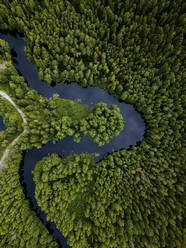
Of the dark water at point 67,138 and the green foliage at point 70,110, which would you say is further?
the dark water at point 67,138

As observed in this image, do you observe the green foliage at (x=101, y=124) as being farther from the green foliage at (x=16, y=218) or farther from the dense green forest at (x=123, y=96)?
the green foliage at (x=16, y=218)

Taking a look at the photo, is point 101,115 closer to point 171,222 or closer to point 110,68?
point 110,68

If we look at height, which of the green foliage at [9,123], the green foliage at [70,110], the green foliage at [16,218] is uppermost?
the green foliage at [70,110]

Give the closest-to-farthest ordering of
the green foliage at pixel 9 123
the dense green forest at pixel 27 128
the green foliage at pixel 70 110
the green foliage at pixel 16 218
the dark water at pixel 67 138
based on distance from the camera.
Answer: the green foliage at pixel 16 218, the dense green forest at pixel 27 128, the green foliage at pixel 9 123, the green foliage at pixel 70 110, the dark water at pixel 67 138

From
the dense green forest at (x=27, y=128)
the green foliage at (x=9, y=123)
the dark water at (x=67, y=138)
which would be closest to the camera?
the dense green forest at (x=27, y=128)

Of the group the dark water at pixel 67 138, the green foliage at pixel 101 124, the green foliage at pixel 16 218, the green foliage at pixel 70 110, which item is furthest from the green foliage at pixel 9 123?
the green foliage at pixel 101 124

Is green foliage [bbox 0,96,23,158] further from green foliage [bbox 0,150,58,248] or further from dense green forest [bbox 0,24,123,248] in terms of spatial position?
green foliage [bbox 0,150,58,248]
